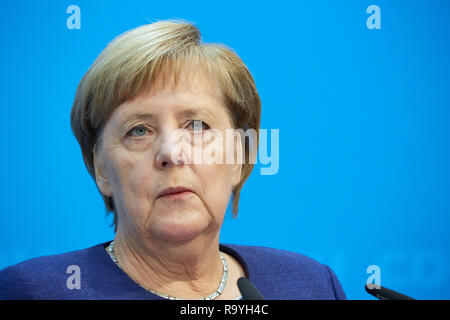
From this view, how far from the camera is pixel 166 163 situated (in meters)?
1.01

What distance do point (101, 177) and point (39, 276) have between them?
27 centimetres

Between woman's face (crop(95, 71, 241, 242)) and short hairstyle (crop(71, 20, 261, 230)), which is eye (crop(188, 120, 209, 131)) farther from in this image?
short hairstyle (crop(71, 20, 261, 230))

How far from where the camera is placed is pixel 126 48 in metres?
1.10

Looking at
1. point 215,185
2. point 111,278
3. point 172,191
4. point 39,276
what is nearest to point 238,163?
point 215,185

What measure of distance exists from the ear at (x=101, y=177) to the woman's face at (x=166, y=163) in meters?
0.05

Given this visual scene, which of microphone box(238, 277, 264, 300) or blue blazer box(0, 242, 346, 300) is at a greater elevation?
microphone box(238, 277, 264, 300)

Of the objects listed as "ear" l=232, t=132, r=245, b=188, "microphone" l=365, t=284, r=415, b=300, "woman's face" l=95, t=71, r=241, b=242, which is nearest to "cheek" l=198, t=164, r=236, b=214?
"woman's face" l=95, t=71, r=241, b=242

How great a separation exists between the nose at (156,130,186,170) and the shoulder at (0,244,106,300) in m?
0.32

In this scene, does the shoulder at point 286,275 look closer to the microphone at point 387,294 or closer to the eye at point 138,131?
the microphone at point 387,294

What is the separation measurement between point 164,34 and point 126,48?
97 millimetres

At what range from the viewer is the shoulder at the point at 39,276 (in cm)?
104

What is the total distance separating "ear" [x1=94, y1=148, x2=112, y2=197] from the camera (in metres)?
1.18

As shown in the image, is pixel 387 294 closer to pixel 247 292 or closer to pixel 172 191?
pixel 247 292
